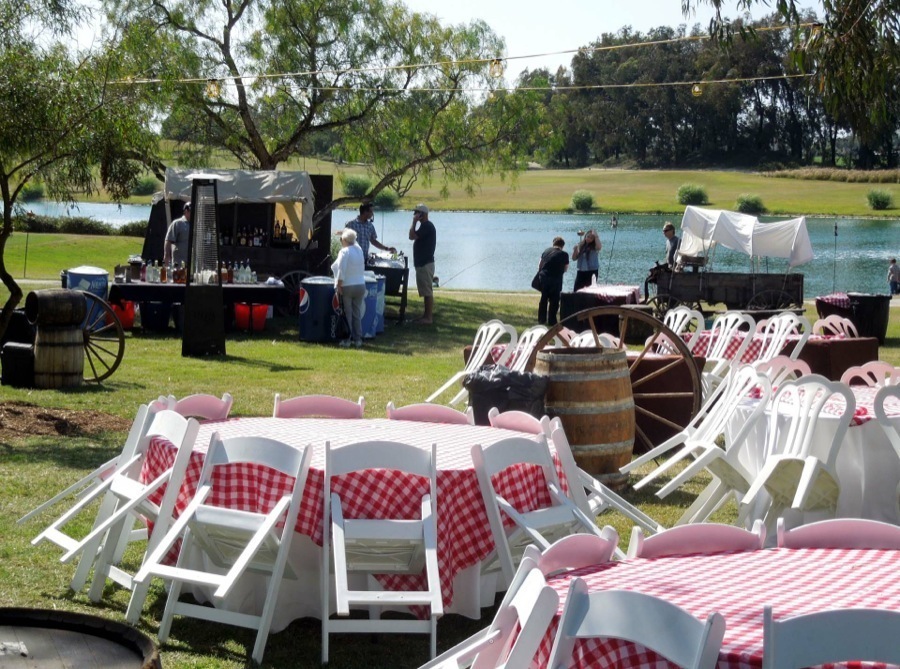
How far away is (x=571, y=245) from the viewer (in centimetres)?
5319

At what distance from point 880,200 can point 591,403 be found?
3209 inches

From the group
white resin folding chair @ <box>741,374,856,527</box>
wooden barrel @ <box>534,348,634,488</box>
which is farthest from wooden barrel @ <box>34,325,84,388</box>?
white resin folding chair @ <box>741,374,856,527</box>

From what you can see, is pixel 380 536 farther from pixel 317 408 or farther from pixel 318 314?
pixel 318 314

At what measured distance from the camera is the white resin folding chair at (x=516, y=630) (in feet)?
9.30

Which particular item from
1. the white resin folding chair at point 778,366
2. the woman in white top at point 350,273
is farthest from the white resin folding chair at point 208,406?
the woman in white top at point 350,273

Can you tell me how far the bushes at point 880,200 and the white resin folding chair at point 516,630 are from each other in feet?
282

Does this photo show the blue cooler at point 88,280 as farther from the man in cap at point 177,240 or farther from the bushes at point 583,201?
the bushes at point 583,201

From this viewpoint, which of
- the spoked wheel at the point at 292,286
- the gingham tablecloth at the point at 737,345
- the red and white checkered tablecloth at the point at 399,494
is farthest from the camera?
the spoked wheel at the point at 292,286

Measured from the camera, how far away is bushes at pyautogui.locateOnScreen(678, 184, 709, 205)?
9031cm

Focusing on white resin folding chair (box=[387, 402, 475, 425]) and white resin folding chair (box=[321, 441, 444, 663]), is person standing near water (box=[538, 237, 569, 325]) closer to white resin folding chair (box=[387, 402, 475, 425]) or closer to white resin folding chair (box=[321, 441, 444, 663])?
white resin folding chair (box=[387, 402, 475, 425])

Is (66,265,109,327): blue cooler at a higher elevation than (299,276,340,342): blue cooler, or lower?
higher

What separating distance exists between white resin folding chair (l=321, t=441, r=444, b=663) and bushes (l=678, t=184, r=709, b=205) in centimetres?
8778

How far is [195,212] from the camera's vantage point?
598 inches

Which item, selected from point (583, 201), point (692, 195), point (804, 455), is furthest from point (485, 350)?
point (692, 195)
